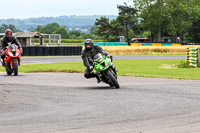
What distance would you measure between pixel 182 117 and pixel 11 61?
1147 centimetres

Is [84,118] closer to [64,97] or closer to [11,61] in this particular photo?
[64,97]

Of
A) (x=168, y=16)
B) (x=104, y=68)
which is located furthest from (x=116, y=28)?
(x=104, y=68)

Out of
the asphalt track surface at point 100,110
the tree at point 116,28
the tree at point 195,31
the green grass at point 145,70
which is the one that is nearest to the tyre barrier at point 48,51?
the green grass at point 145,70

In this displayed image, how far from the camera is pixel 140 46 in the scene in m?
50.4

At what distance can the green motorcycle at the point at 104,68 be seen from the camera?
479 inches

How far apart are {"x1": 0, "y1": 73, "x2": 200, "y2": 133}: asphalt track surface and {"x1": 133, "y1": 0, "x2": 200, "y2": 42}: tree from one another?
2935 inches

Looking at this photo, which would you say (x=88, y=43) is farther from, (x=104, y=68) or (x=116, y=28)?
(x=116, y=28)

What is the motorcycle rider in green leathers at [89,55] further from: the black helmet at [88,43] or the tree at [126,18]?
the tree at [126,18]

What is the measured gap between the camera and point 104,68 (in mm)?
12133

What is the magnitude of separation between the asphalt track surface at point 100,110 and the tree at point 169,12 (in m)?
74.6

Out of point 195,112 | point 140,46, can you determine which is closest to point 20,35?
point 140,46

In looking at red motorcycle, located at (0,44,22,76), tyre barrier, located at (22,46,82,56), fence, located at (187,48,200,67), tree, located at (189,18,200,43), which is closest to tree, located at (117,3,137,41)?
tree, located at (189,18,200,43)

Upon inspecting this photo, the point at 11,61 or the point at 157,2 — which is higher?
the point at 157,2

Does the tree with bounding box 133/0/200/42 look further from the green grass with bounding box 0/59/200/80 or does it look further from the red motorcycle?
the red motorcycle
